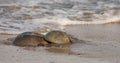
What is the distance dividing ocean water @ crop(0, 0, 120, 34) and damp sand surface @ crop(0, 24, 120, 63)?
83cm

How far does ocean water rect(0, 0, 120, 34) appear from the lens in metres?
8.30

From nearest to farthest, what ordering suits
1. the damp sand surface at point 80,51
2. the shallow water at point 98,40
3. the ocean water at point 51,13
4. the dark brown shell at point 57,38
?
the damp sand surface at point 80,51, the shallow water at point 98,40, the dark brown shell at point 57,38, the ocean water at point 51,13

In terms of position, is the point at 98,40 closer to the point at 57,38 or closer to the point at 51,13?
the point at 57,38

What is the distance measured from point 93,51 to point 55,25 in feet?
8.43

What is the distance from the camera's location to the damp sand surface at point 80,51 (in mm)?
5395

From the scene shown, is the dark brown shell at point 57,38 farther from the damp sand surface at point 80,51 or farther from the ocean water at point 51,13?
the ocean water at point 51,13

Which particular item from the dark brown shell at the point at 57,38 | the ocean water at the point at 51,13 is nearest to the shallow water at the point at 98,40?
the dark brown shell at the point at 57,38

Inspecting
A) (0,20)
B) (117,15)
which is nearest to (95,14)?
(117,15)

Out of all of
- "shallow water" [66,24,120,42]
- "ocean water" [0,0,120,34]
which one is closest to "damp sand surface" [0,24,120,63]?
"shallow water" [66,24,120,42]

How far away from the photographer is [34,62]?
5.18m

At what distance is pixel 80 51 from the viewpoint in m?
6.11

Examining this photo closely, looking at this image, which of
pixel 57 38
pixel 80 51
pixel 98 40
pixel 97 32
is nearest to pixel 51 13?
pixel 97 32

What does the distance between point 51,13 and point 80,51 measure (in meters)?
3.66

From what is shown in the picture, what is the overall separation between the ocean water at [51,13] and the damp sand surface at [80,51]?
2.72 ft
